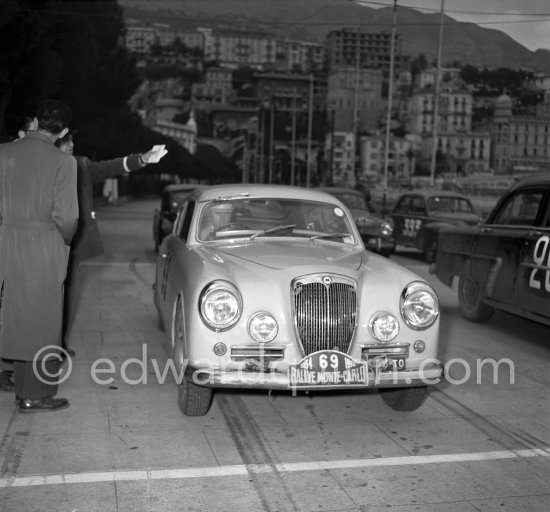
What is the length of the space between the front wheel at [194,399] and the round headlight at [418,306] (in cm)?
141

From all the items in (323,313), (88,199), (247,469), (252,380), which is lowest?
(247,469)

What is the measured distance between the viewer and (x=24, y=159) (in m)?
5.61

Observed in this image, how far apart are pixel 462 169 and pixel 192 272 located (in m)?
78.3

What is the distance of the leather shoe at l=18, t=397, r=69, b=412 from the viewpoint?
5.85 meters

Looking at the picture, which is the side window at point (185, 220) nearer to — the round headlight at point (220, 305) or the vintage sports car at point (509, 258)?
the round headlight at point (220, 305)

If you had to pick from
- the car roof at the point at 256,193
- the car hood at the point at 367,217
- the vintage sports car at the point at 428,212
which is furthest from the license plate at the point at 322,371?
the vintage sports car at the point at 428,212

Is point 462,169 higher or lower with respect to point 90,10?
lower

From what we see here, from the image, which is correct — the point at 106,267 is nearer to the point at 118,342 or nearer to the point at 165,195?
the point at 165,195

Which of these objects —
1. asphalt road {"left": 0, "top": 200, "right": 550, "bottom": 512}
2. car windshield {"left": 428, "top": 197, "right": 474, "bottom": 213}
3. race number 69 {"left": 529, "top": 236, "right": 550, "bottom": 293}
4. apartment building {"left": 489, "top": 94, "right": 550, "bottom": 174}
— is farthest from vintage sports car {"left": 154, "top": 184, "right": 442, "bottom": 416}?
apartment building {"left": 489, "top": 94, "right": 550, "bottom": 174}

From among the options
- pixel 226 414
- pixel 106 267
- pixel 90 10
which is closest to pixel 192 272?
pixel 226 414

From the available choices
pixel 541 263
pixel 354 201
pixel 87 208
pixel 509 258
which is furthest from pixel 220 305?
pixel 354 201

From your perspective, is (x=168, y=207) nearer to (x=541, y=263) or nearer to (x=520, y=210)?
(x=520, y=210)

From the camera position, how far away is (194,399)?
5.83 m

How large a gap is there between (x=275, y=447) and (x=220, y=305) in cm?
95
